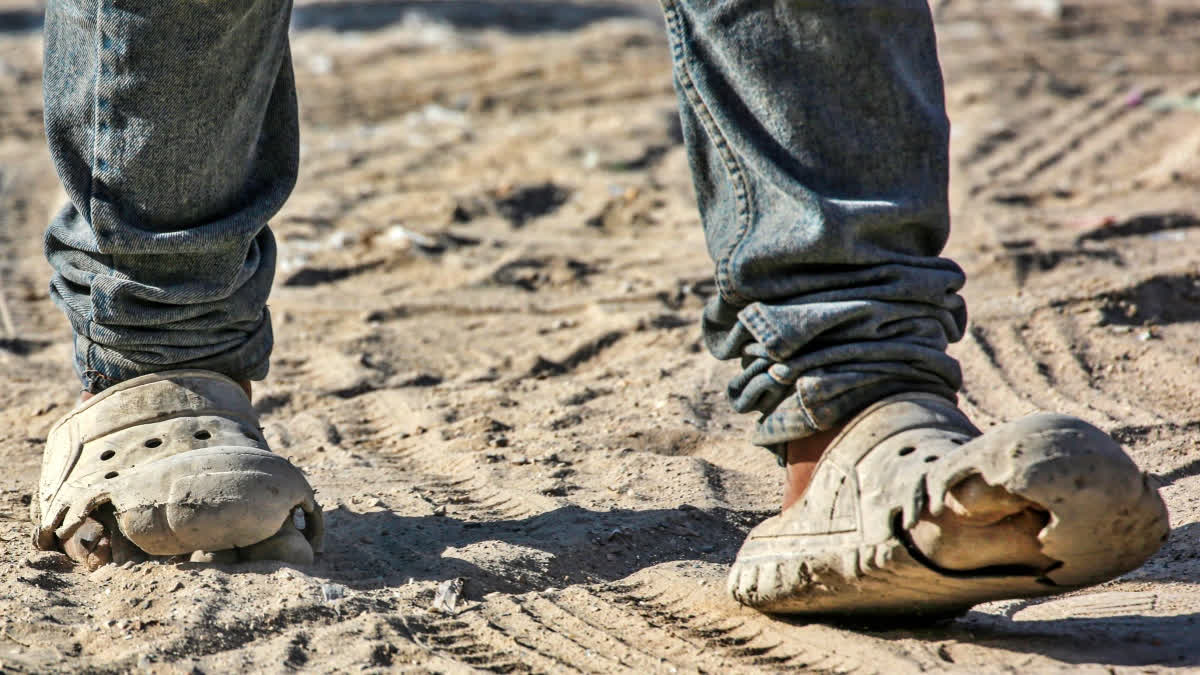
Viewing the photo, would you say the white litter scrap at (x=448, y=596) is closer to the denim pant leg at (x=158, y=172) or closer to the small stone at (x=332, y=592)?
the small stone at (x=332, y=592)

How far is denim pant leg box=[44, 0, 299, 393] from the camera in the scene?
1784 mm

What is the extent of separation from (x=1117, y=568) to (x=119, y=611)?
1.22m

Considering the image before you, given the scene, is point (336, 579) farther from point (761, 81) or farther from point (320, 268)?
point (320, 268)

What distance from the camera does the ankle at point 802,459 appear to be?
5.59 ft

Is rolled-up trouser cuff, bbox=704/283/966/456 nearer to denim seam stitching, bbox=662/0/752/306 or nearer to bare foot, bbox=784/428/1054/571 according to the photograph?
denim seam stitching, bbox=662/0/752/306

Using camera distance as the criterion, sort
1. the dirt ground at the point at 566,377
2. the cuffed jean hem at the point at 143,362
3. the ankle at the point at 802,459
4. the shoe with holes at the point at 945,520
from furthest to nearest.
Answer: the cuffed jean hem at the point at 143,362, the ankle at the point at 802,459, the dirt ground at the point at 566,377, the shoe with holes at the point at 945,520

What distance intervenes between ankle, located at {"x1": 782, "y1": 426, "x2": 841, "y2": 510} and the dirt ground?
18 centimetres

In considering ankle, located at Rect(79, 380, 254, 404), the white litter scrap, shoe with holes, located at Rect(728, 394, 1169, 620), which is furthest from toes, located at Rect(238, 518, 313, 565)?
shoe with holes, located at Rect(728, 394, 1169, 620)

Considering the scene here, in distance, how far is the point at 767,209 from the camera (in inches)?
66.9

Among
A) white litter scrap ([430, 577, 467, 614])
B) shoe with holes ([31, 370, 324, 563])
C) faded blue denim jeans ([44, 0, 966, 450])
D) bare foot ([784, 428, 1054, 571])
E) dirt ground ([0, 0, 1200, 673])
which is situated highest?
faded blue denim jeans ([44, 0, 966, 450])

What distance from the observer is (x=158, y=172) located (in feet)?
5.98

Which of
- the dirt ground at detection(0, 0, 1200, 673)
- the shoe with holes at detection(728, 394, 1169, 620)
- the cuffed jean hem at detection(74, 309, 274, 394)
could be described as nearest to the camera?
the shoe with holes at detection(728, 394, 1169, 620)

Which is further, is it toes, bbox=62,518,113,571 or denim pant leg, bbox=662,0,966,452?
toes, bbox=62,518,113,571

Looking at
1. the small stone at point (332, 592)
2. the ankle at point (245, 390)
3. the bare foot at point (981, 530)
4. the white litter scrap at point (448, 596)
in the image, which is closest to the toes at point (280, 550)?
the small stone at point (332, 592)
